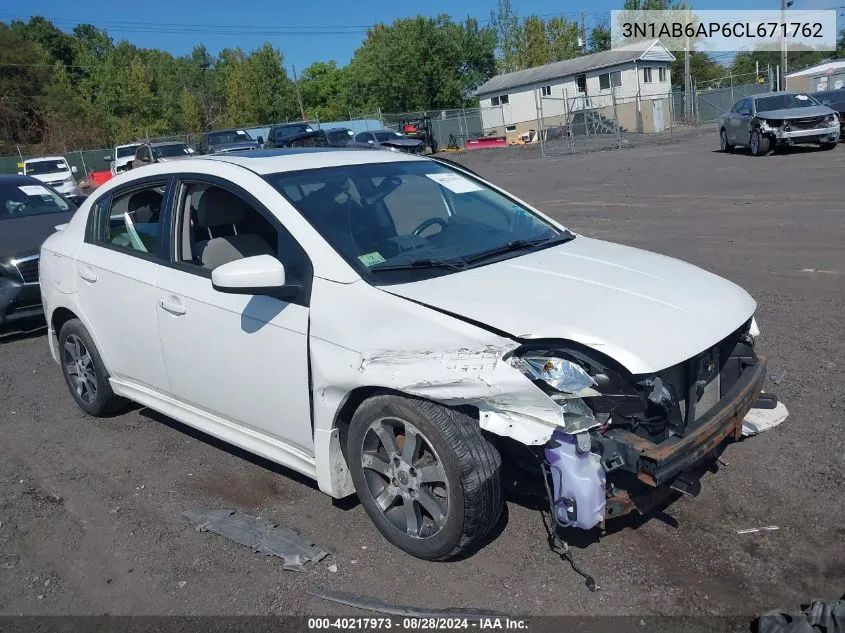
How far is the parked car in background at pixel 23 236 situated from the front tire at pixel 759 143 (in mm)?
18318

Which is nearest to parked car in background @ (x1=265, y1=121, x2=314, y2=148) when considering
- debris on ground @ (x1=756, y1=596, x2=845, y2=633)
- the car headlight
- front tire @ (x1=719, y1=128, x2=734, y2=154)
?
front tire @ (x1=719, y1=128, x2=734, y2=154)

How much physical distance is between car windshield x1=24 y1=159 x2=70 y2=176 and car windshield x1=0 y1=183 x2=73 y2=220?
22.2m

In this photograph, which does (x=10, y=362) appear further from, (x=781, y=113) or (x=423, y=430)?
(x=781, y=113)

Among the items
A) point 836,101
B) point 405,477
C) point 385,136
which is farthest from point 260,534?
point 385,136

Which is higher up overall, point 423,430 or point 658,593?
point 423,430

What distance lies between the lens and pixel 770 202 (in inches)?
506

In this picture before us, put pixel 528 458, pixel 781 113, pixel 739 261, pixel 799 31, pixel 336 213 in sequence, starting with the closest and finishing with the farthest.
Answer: pixel 528 458, pixel 336 213, pixel 739 261, pixel 781 113, pixel 799 31

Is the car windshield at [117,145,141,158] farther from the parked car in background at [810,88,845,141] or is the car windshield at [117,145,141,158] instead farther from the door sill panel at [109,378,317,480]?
the door sill panel at [109,378,317,480]

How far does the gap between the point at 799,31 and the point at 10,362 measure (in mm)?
58400

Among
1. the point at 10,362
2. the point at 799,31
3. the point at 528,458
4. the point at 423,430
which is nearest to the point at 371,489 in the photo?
the point at 423,430

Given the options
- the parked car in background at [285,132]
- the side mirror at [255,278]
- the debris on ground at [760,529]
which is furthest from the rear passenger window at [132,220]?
the parked car in background at [285,132]

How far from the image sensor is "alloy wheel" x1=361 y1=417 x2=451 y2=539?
10.9ft

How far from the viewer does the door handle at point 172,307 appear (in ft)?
13.9

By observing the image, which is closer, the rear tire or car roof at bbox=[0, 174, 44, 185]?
the rear tire
